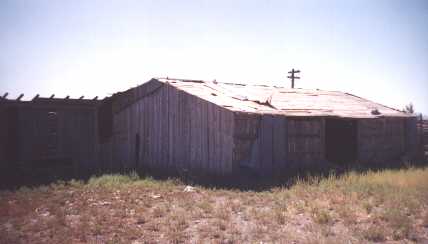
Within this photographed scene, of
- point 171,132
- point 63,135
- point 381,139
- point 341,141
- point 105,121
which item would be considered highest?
point 105,121

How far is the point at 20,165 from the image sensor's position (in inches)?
670

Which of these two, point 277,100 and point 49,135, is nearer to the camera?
point 49,135

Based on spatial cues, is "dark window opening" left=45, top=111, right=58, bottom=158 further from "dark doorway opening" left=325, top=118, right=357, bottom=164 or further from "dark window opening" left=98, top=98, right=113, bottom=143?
"dark doorway opening" left=325, top=118, right=357, bottom=164

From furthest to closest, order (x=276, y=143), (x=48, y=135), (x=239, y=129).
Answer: (x=48, y=135) < (x=276, y=143) < (x=239, y=129)

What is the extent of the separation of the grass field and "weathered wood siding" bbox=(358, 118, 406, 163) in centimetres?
523

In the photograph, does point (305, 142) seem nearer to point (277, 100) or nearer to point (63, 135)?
point (277, 100)

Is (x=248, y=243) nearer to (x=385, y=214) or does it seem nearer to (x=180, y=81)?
(x=385, y=214)

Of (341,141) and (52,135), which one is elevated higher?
(52,135)

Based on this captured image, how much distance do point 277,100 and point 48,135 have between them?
10.4m

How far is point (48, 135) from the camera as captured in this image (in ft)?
58.6

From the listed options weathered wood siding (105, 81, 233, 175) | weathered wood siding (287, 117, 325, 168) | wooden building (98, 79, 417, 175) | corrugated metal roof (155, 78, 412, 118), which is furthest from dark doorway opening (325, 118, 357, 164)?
weathered wood siding (105, 81, 233, 175)

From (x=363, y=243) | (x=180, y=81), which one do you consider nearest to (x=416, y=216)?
(x=363, y=243)

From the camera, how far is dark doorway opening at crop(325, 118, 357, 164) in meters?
19.2

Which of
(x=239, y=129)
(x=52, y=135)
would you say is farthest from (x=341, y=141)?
(x=52, y=135)
